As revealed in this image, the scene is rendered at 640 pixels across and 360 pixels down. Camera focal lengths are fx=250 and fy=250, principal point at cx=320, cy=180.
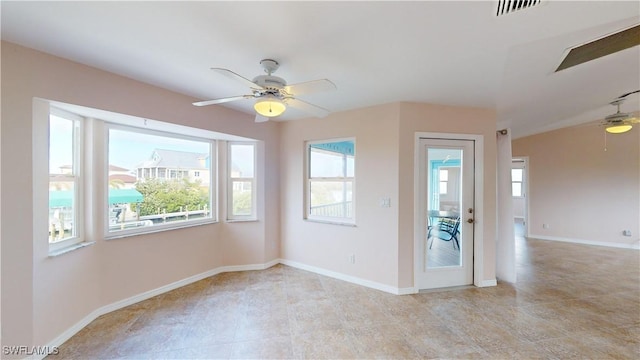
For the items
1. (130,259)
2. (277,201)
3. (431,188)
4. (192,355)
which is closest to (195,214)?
A: (130,259)

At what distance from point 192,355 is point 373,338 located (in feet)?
5.10

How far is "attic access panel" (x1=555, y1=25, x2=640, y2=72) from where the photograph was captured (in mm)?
1949

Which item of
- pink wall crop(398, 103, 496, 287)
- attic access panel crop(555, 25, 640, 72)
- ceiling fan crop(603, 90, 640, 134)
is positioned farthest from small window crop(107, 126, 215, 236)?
ceiling fan crop(603, 90, 640, 134)

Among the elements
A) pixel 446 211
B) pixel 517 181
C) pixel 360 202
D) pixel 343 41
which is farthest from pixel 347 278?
pixel 517 181

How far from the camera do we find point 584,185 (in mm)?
5715

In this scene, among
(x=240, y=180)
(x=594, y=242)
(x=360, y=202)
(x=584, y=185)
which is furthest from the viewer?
(x=584, y=185)

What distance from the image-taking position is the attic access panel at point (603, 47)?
1949mm

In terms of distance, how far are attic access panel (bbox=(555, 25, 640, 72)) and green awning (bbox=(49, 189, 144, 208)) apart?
4.65m

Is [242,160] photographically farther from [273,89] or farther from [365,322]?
[365,322]

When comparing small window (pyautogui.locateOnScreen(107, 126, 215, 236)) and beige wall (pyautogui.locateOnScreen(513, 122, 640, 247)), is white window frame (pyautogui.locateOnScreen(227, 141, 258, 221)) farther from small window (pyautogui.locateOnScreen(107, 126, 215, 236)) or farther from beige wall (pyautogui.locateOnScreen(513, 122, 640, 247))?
beige wall (pyautogui.locateOnScreen(513, 122, 640, 247))

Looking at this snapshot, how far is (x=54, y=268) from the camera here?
2170 mm

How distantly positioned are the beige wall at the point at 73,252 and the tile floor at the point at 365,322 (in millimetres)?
288

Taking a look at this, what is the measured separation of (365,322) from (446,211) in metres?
1.92

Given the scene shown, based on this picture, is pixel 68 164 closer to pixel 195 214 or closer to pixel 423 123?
pixel 195 214
